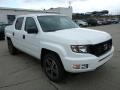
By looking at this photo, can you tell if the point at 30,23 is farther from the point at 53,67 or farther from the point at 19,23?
the point at 53,67

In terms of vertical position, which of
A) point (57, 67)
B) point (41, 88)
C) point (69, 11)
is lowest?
point (41, 88)

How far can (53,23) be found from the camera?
5297 mm

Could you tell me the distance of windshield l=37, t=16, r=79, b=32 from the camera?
5.03 metres

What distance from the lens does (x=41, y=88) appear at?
14.0 feet

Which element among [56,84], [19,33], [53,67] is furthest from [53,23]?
[56,84]

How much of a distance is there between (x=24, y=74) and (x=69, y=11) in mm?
36603

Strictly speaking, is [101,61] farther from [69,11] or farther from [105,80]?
[69,11]

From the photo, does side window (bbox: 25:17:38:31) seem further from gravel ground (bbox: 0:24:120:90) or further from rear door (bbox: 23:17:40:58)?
gravel ground (bbox: 0:24:120:90)

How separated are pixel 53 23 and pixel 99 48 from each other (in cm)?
182

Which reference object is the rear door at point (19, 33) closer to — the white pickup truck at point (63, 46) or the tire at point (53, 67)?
the white pickup truck at point (63, 46)

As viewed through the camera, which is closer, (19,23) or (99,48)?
(99,48)

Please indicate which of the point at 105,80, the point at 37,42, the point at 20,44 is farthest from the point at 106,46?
the point at 20,44

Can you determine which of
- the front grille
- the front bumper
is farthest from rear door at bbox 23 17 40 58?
the front grille

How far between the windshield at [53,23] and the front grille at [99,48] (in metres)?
1.43
